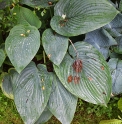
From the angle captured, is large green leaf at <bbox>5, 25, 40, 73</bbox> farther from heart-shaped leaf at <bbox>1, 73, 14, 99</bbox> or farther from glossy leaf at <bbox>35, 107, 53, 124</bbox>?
glossy leaf at <bbox>35, 107, 53, 124</bbox>

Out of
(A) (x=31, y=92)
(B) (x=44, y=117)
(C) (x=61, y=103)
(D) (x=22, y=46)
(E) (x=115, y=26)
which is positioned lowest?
(B) (x=44, y=117)

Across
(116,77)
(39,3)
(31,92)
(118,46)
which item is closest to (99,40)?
(118,46)

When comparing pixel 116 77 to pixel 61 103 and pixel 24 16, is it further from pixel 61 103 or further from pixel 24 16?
pixel 24 16

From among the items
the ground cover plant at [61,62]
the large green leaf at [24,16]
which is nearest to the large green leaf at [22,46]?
the ground cover plant at [61,62]

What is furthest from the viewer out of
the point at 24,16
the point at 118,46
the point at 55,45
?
the point at 118,46

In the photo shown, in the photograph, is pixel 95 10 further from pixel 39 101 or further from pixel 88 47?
pixel 39 101

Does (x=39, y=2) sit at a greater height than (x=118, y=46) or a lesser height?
greater

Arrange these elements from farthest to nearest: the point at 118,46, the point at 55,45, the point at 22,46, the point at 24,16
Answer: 1. the point at 118,46
2. the point at 24,16
3. the point at 55,45
4. the point at 22,46
